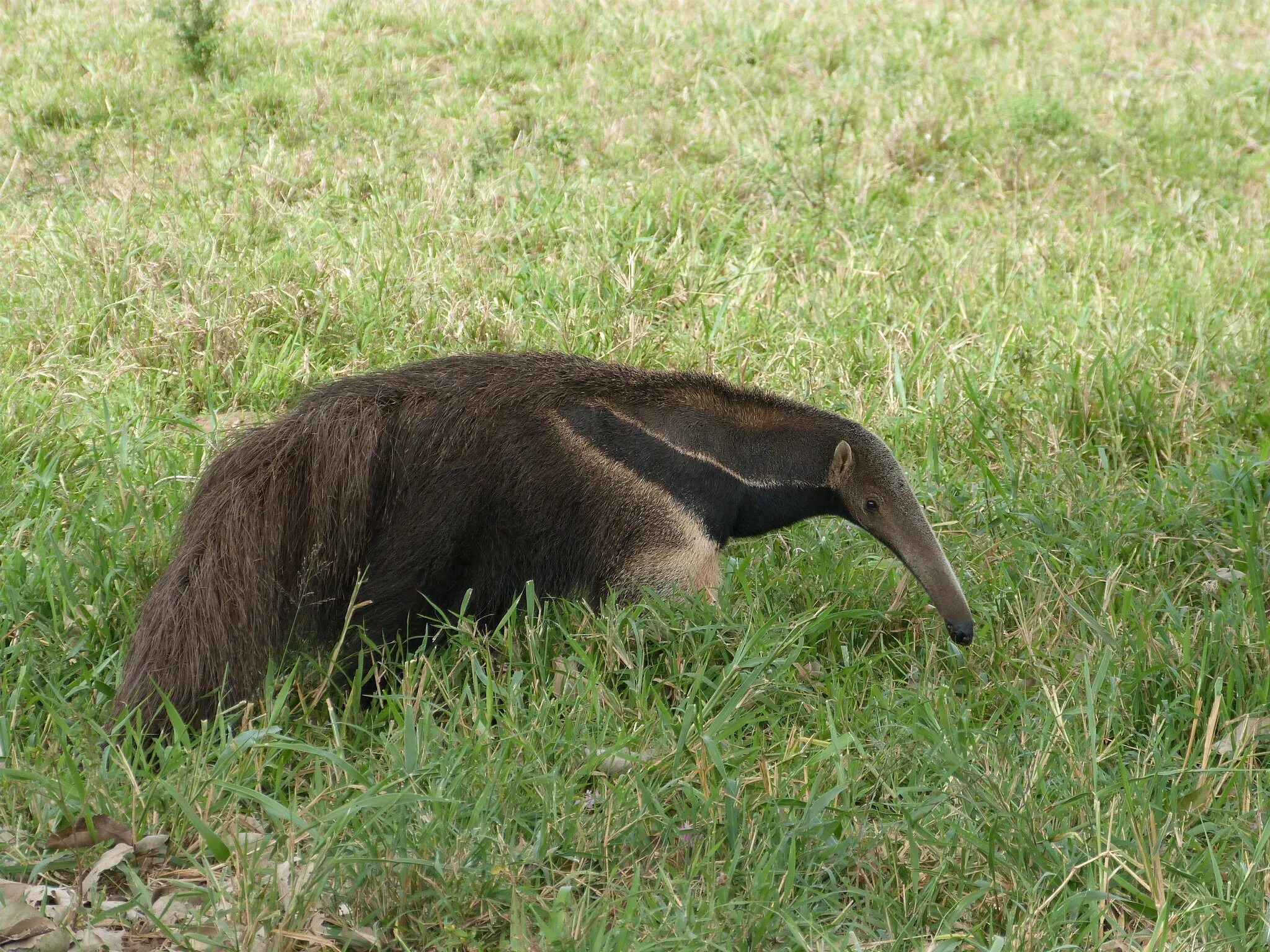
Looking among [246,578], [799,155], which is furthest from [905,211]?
[246,578]

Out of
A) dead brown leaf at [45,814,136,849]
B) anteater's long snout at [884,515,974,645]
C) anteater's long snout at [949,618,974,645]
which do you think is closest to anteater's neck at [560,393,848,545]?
anteater's long snout at [884,515,974,645]

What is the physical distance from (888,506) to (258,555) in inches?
77.1

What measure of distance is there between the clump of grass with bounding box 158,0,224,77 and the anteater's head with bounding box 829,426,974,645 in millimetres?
6355

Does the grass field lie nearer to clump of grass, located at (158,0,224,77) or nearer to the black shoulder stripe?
clump of grass, located at (158,0,224,77)

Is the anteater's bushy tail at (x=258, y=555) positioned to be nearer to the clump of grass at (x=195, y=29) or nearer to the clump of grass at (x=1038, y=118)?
the clump of grass at (x=195, y=29)

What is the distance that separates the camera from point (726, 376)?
613 cm

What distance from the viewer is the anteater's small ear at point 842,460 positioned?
4.22 meters

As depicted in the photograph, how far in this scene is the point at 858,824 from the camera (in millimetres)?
3199

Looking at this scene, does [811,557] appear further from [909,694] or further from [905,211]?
[905,211]

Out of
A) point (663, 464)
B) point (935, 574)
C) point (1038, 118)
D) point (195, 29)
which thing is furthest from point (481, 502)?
point (1038, 118)

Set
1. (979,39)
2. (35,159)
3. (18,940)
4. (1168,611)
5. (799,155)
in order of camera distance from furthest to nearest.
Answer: (979,39)
(799,155)
(35,159)
(1168,611)
(18,940)

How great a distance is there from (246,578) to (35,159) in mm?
5350

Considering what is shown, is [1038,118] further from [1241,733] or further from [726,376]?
[1241,733]

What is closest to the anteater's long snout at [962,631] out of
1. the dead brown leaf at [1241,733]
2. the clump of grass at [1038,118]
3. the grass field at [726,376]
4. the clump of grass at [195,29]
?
the grass field at [726,376]
